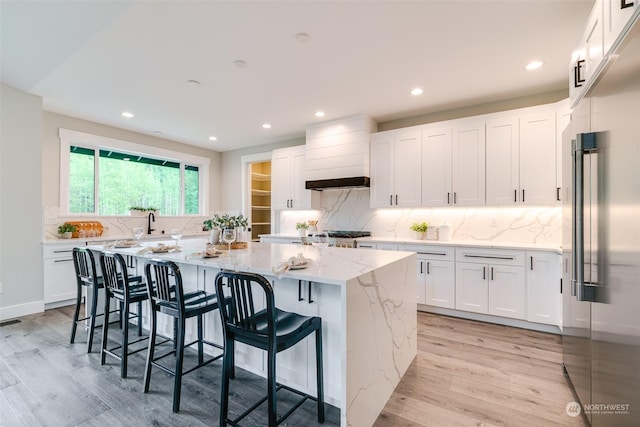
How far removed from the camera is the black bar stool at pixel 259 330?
1.44 m

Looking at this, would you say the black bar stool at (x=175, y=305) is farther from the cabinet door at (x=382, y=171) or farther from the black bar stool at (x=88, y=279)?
the cabinet door at (x=382, y=171)

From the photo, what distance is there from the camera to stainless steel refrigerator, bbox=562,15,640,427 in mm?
1163

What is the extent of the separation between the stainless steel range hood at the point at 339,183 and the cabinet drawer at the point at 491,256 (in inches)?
63.0

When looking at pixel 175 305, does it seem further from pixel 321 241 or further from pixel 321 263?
pixel 321 241

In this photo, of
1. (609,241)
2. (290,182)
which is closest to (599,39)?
(609,241)

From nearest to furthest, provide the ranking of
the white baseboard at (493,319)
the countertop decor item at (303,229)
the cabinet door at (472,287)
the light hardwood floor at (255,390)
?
the light hardwood floor at (255,390) < the white baseboard at (493,319) < the cabinet door at (472,287) < the countertop decor item at (303,229)

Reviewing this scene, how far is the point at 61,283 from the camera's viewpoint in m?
3.94

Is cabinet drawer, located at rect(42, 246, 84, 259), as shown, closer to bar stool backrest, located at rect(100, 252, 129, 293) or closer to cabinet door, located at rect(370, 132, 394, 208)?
bar stool backrest, located at rect(100, 252, 129, 293)

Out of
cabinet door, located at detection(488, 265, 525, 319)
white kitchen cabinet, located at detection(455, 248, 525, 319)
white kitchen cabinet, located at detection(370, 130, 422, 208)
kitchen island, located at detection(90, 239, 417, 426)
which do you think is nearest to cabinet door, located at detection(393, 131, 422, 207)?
white kitchen cabinet, located at detection(370, 130, 422, 208)

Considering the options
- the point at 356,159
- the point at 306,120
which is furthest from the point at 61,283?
the point at 356,159

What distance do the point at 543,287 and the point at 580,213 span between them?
1.88 meters

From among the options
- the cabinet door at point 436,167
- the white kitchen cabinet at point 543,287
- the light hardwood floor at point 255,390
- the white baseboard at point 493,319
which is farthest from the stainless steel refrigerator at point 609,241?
the cabinet door at point 436,167

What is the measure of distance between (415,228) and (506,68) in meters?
2.16

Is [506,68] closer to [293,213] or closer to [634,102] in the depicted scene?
[634,102]
